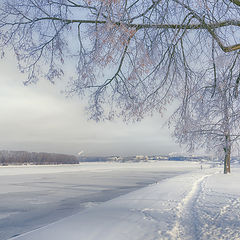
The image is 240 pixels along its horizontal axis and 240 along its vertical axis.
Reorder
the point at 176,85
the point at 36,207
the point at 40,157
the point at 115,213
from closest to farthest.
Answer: the point at 176,85 → the point at 115,213 → the point at 36,207 → the point at 40,157

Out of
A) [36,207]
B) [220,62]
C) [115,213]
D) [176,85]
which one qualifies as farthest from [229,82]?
[36,207]

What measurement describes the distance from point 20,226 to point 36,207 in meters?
3.22

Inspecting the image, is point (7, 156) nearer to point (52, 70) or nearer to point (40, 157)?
point (40, 157)

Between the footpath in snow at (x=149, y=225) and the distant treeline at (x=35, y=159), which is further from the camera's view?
the distant treeline at (x=35, y=159)

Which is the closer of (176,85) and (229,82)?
(176,85)

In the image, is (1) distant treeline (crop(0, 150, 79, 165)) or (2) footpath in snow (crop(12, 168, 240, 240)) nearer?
(2) footpath in snow (crop(12, 168, 240, 240))

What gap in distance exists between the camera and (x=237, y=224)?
19.1 feet

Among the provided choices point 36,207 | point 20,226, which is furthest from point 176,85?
point 36,207

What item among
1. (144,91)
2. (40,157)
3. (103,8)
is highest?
(103,8)

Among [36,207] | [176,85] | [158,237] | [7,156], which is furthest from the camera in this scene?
[7,156]

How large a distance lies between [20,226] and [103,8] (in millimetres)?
6003

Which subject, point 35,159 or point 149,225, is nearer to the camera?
point 149,225

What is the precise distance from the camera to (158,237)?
4.78 m

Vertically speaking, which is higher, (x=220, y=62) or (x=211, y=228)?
(x=220, y=62)
